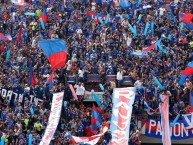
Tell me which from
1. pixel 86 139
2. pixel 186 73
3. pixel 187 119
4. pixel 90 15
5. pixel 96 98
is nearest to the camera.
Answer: pixel 86 139

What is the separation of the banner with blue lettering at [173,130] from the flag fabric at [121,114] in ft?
4.57

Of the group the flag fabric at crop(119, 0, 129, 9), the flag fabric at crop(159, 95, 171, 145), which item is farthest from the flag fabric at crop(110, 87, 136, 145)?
the flag fabric at crop(119, 0, 129, 9)

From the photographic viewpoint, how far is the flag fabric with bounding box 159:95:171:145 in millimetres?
26369

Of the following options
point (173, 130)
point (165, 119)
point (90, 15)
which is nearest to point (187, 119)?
point (173, 130)

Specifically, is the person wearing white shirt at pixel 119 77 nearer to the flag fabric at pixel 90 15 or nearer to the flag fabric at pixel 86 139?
the flag fabric at pixel 86 139

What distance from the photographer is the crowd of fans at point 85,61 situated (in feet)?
92.1

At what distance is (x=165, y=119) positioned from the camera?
89.2ft

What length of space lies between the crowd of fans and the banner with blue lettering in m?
0.45

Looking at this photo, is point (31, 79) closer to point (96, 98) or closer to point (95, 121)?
point (96, 98)

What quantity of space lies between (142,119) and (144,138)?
931 millimetres

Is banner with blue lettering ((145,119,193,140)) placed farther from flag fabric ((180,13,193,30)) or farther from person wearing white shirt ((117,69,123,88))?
flag fabric ((180,13,193,30))

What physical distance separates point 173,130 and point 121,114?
2.42 metres

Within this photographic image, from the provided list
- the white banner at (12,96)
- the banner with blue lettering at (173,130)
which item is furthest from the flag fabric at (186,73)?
the white banner at (12,96)

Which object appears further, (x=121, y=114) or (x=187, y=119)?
(x=187, y=119)
